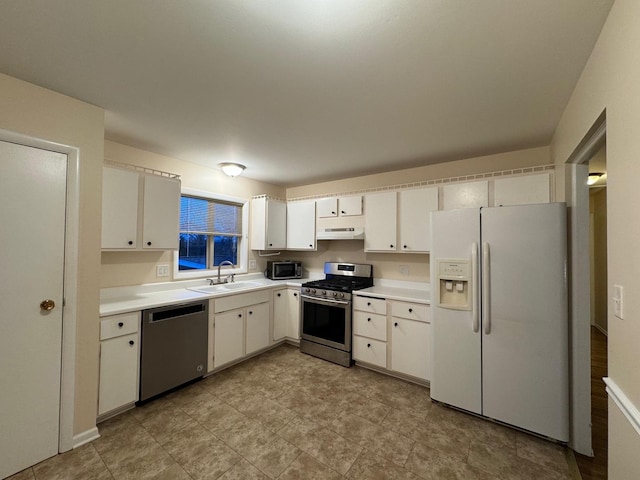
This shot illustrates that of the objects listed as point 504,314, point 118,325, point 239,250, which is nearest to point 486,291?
point 504,314

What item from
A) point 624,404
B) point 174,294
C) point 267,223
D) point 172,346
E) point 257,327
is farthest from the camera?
point 267,223

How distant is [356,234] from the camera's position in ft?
11.5

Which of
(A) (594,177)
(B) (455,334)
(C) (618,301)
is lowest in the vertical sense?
(B) (455,334)

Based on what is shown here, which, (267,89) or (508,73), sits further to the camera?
(267,89)

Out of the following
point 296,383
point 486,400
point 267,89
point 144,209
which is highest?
point 267,89

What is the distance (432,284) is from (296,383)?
1733 millimetres

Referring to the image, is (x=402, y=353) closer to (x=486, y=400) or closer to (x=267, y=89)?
(x=486, y=400)

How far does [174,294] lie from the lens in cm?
291

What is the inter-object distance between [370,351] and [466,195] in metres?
2.02

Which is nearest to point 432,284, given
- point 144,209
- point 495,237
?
point 495,237

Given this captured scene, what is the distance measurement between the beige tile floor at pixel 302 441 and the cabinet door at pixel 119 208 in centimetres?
152

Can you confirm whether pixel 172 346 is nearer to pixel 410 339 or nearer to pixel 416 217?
pixel 410 339

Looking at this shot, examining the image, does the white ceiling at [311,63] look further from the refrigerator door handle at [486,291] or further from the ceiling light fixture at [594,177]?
the ceiling light fixture at [594,177]

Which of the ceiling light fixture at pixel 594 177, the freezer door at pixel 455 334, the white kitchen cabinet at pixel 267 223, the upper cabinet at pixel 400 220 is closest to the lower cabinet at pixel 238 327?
the white kitchen cabinet at pixel 267 223
